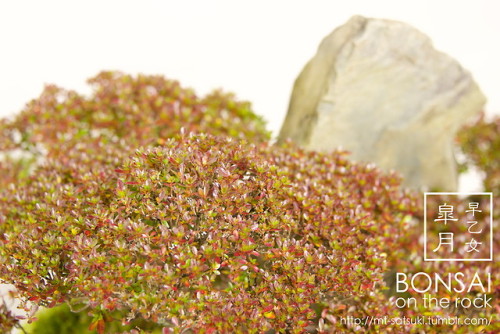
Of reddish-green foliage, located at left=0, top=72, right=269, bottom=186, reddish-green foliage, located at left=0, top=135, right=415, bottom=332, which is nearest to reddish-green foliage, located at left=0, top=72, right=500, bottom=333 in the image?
reddish-green foliage, located at left=0, top=135, right=415, bottom=332

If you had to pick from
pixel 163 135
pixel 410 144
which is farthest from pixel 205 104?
pixel 410 144

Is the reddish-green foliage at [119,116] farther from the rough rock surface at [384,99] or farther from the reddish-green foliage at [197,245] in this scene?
the reddish-green foliage at [197,245]

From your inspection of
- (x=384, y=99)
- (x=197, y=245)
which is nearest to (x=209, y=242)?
(x=197, y=245)

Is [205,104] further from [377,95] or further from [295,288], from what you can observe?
[295,288]

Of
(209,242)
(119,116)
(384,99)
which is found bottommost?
(209,242)

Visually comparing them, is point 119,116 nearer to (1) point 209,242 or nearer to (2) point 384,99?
(2) point 384,99

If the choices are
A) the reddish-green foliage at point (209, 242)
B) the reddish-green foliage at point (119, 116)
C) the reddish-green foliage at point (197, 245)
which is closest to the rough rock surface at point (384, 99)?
the reddish-green foliage at point (119, 116)
